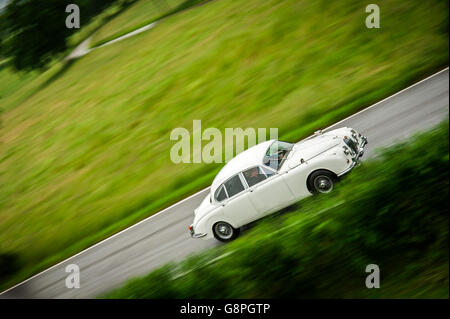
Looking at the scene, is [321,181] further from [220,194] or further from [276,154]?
[220,194]

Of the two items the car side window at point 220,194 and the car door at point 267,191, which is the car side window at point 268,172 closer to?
the car door at point 267,191

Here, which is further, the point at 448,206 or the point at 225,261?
the point at 225,261

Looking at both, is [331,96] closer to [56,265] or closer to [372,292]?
[372,292]

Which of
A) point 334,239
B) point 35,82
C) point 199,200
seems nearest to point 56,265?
point 199,200

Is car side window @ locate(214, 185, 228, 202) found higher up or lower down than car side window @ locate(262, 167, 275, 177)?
lower down

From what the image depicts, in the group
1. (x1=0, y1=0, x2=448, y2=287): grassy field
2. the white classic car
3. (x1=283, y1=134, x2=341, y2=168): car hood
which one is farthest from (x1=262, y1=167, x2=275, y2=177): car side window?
(x1=0, y1=0, x2=448, y2=287): grassy field

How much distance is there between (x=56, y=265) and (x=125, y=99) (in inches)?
490

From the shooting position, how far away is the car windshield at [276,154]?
32.1ft

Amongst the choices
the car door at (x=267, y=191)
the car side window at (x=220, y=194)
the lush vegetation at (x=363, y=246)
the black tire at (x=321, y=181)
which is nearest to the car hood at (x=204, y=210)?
the car side window at (x=220, y=194)

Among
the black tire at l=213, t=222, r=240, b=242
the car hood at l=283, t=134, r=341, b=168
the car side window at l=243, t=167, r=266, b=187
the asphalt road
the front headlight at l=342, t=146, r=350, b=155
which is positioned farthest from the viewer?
the asphalt road

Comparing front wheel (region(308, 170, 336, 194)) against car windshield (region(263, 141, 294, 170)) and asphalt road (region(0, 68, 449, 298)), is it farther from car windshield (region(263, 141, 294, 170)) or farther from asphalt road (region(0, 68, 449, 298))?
asphalt road (region(0, 68, 449, 298))

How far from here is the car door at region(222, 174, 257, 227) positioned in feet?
32.4

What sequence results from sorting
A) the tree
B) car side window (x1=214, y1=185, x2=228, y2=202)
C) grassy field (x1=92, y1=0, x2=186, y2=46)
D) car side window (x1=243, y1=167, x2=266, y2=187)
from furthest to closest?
grassy field (x1=92, y1=0, x2=186, y2=46)
the tree
car side window (x1=214, y1=185, x2=228, y2=202)
car side window (x1=243, y1=167, x2=266, y2=187)

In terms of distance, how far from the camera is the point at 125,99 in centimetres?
2452
